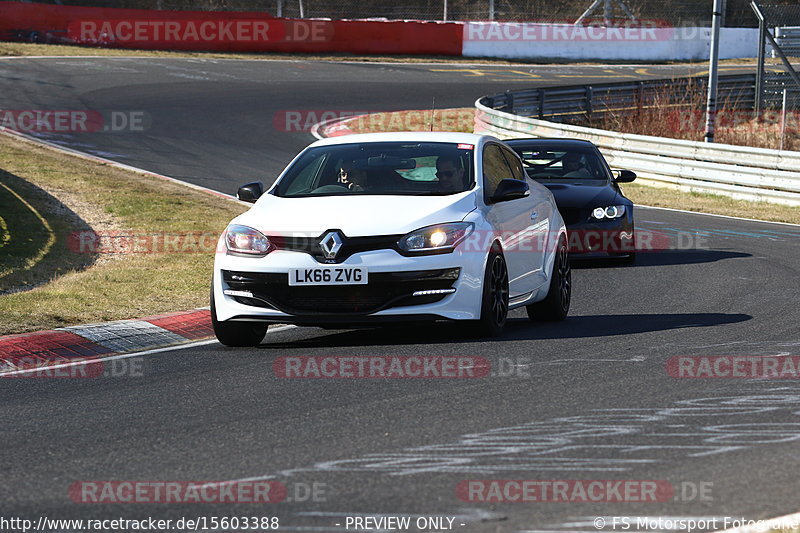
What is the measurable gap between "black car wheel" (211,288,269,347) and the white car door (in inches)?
77.3

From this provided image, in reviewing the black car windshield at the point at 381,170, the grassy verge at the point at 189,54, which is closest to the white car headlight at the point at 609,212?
the black car windshield at the point at 381,170

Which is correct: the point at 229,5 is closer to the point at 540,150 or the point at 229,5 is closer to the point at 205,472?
the point at 540,150

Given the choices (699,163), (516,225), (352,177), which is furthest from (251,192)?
(699,163)

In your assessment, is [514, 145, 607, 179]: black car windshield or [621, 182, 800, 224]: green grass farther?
[621, 182, 800, 224]: green grass

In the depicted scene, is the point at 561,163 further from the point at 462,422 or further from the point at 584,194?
the point at 462,422

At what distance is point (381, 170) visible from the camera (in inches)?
402

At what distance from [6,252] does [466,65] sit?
3642 cm

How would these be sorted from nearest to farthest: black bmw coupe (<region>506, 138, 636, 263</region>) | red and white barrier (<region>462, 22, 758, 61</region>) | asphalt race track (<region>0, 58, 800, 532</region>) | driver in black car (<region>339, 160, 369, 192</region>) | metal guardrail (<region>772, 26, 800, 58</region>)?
asphalt race track (<region>0, 58, 800, 532</region>), driver in black car (<region>339, 160, 369, 192</region>), black bmw coupe (<region>506, 138, 636, 263</region>), metal guardrail (<region>772, 26, 800, 58</region>), red and white barrier (<region>462, 22, 758, 61</region>)

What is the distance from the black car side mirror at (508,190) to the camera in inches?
392

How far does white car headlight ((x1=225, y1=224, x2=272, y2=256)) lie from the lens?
9.32 meters

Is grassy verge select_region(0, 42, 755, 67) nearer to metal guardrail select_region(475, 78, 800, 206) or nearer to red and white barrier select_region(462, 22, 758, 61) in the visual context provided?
red and white barrier select_region(462, 22, 758, 61)

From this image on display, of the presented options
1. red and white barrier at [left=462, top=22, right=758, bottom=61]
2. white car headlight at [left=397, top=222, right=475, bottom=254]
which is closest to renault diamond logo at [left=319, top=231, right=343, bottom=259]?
white car headlight at [left=397, top=222, right=475, bottom=254]

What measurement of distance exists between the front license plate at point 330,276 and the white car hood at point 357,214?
10.3 inches

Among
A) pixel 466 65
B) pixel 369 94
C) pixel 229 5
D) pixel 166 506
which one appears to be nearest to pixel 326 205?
pixel 166 506
